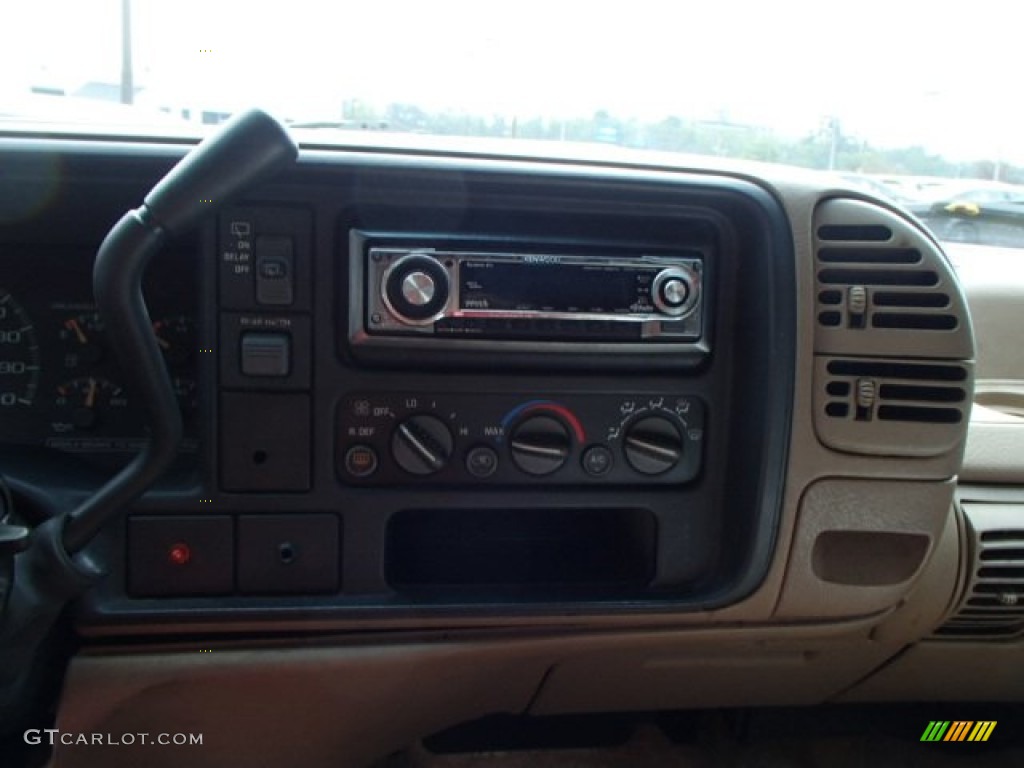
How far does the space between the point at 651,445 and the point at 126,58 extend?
1.36 meters

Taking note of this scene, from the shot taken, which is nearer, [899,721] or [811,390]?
[811,390]

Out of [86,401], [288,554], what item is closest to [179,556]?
[288,554]

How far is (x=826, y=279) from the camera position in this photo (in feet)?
4.05

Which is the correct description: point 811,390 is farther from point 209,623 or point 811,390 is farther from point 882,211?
point 209,623

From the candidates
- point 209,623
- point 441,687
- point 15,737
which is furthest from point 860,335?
point 15,737

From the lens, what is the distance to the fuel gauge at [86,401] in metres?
1.28

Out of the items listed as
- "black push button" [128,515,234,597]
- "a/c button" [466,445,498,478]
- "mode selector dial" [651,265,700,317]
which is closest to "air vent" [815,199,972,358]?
"mode selector dial" [651,265,700,317]

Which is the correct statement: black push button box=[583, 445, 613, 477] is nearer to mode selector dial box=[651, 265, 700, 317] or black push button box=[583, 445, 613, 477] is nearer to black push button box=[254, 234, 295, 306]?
mode selector dial box=[651, 265, 700, 317]

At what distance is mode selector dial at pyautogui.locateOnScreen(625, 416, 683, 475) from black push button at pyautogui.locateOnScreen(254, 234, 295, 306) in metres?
0.50

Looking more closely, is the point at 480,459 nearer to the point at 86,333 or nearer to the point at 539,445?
the point at 539,445

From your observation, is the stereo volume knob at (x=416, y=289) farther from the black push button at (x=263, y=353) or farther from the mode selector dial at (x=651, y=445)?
the mode selector dial at (x=651, y=445)

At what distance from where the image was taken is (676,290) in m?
1.24

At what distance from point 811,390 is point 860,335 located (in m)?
0.10

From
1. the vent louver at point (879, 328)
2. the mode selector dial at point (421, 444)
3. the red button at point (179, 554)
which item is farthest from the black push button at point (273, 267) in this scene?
the vent louver at point (879, 328)
